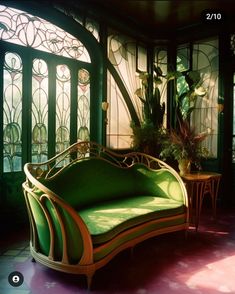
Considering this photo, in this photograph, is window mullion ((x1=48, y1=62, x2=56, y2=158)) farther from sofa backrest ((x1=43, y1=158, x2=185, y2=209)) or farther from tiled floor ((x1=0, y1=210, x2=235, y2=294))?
tiled floor ((x1=0, y1=210, x2=235, y2=294))

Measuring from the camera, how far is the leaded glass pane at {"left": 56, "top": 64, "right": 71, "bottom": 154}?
3.55 m

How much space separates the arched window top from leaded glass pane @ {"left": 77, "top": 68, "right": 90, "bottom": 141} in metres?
A: 0.24

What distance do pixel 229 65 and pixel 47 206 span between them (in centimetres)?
344

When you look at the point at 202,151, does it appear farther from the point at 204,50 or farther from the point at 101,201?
the point at 204,50

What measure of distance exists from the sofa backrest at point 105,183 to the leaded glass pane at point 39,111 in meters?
0.80

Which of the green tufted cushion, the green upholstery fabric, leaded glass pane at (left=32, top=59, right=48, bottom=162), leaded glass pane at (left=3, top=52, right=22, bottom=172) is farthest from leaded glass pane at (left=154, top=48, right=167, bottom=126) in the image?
leaded glass pane at (left=3, top=52, right=22, bottom=172)

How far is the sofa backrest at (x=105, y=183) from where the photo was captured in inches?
103

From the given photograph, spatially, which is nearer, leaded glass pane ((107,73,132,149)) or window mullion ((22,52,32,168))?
window mullion ((22,52,32,168))

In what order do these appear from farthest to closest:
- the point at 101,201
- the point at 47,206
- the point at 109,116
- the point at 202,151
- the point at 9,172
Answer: the point at 109,116
the point at 202,151
the point at 9,172
the point at 101,201
the point at 47,206

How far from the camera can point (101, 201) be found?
2891 mm

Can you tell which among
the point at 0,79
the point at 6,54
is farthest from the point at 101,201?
the point at 6,54

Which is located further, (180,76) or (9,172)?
(180,76)

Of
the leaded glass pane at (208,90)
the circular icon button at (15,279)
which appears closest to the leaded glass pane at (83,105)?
the leaded glass pane at (208,90)

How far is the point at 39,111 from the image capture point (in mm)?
3371
